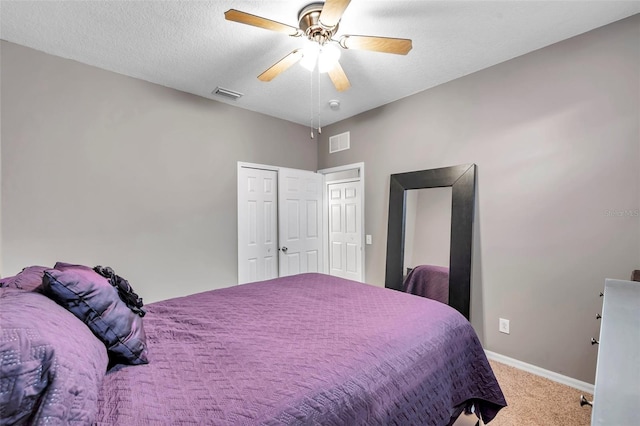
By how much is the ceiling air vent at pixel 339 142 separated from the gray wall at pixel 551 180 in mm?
1222

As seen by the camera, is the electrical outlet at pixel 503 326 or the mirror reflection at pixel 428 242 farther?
the mirror reflection at pixel 428 242

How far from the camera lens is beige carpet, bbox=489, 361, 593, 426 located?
5.91 ft

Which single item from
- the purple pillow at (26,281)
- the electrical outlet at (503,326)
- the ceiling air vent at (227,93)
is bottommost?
the electrical outlet at (503,326)

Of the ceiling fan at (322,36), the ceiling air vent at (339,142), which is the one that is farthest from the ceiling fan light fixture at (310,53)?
the ceiling air vent at (339,142)

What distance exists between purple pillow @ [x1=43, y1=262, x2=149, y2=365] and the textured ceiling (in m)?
1.78

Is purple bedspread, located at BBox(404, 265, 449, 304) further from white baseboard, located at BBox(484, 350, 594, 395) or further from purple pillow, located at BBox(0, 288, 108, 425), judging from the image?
purple pillow, located at BBox(0, 288, 108, 425)

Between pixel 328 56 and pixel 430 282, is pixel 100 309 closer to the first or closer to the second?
pixel 328 56

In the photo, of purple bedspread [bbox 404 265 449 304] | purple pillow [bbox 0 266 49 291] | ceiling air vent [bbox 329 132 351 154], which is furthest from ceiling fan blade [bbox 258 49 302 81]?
purple bedspread [bbox 404 265 449 304]

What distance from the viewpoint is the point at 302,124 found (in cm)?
414

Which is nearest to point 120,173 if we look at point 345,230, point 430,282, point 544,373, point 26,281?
point 26,281

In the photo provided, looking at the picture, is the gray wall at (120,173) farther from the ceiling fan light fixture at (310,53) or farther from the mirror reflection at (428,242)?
the mirror reflection at (428,242)

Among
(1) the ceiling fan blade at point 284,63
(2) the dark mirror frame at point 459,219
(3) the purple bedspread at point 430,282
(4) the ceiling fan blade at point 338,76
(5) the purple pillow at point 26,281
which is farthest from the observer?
(3) the purple bedspread at point 430,282

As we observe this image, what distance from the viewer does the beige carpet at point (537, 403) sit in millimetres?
1802

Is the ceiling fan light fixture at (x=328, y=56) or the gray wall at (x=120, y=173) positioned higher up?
the ceiling fan light fixture at (x=328, y=56)
